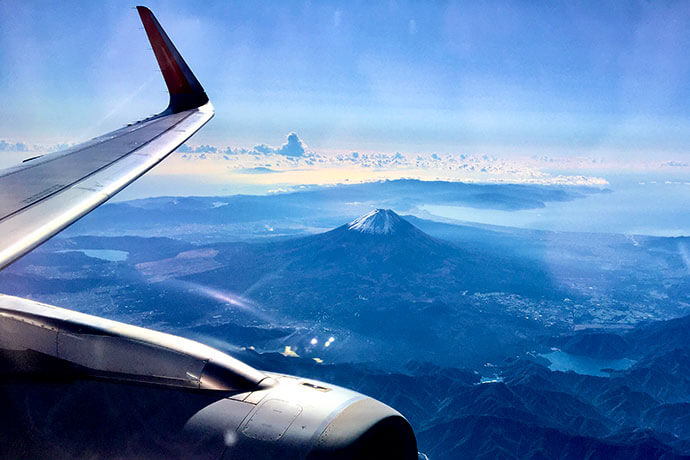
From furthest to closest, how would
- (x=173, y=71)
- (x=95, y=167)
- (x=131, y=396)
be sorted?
1. (x=173, y=71)
2. (x=95, y=167)
3. (x=131, y=396)

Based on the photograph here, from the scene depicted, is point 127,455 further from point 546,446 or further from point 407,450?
point 546,446

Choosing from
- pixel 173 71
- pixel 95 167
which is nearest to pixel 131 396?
pixel 95 167

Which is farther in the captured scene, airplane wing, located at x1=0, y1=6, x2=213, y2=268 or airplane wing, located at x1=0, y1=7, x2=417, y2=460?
airplane wing, located at x1=0, y1=6, x2=213, y2=268

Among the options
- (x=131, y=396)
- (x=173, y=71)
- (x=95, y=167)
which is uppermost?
(x=173, y=71)

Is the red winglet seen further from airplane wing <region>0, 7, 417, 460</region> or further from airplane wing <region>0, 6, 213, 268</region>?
airplane wing <region>0, 7, 417, 460</region>

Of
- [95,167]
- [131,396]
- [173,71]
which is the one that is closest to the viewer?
[131,396]

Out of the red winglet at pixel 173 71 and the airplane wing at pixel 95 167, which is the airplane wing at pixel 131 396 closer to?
the airplane wing at pixel 95 167

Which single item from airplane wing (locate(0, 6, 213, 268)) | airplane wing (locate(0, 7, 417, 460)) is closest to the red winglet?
airplane wing (locate(0, 6, 213, 268))

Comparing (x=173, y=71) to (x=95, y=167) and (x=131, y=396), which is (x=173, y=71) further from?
(x=131, y=396)

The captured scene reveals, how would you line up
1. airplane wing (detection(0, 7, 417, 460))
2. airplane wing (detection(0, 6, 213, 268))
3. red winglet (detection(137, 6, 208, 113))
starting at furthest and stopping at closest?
red winglet (detection(137, 6, 208, 113)) → airplane wing (detection(0, 6, 213, 268)) → airplane wing (detection(0, 7, 417, 460))

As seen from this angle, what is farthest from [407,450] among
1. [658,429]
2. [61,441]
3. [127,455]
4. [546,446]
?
[658,429]
